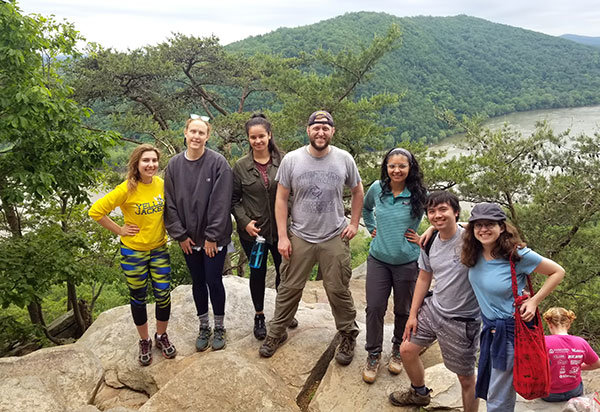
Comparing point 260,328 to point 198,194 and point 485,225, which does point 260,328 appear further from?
point 485,225

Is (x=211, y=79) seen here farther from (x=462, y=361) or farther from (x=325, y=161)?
(x=462, y=361)

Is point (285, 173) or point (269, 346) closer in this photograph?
point (285, 173)

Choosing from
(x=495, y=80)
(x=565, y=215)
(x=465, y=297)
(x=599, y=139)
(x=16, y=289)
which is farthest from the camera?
(x=495, y=80)

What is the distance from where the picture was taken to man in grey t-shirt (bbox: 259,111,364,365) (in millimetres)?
3031

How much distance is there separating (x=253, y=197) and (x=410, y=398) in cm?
195

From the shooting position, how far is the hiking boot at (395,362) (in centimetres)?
326

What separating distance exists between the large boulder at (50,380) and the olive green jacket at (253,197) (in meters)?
1.88

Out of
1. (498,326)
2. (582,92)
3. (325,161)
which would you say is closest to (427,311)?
(498,326)

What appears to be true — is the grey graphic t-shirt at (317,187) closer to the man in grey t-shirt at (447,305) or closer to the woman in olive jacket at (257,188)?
the woman in olive jacket at (257,188)

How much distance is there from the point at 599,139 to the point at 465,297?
1083cm

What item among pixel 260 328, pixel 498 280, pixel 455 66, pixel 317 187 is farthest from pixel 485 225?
pixel 455 66

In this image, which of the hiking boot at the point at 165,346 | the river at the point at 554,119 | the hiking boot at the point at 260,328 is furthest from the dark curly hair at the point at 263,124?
the river at the point at 554,119

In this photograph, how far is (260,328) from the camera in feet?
12.6

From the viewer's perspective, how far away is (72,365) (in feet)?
11.8
